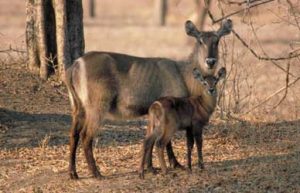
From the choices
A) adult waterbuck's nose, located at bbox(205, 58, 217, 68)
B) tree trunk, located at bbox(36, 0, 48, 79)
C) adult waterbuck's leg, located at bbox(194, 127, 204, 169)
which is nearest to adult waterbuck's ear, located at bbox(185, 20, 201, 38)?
adult waterbuck's nose, located at bbox(205, 58, 217, 68)

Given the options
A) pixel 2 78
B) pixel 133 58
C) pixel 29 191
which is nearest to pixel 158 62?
pixel 133 58

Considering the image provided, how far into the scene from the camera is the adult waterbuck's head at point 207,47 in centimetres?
884

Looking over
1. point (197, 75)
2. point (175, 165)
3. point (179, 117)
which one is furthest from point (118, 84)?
point (175, 165)

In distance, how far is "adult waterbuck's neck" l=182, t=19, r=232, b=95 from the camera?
887cm

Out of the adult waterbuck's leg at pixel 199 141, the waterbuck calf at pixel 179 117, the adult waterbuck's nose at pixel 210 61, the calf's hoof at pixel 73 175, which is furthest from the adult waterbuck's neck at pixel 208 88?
the calf's hoof at pixel 73 175

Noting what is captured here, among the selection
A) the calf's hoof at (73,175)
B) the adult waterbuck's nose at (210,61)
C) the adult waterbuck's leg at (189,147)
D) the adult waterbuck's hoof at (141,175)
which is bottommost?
the calf's hoof at (73,175)

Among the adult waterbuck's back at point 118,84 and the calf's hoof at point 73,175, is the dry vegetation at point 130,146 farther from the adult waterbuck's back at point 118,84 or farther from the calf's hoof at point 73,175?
the adult waterbuck's back at point 118,84

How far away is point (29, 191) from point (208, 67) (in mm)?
2389

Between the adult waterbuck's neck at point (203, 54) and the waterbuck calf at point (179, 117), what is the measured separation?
0.65ft

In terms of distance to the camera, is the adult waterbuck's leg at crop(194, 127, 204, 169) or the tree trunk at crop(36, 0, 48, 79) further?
the tree trunk at crop(36, 0, 48, 79)

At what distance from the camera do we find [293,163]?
29.4ft

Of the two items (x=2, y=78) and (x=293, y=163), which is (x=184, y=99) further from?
(x=2, y=78)

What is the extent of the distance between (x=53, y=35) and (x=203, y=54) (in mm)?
3949

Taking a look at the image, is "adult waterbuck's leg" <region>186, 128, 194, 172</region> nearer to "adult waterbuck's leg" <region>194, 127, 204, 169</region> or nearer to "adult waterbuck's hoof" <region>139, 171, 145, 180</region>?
"adult waterbuck's leg" <region>194, 127, 204, 169</region>
